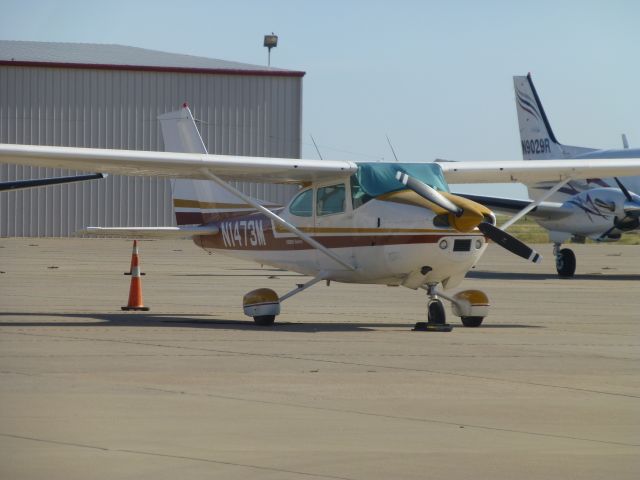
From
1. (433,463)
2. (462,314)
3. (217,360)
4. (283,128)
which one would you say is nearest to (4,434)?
(433,463)

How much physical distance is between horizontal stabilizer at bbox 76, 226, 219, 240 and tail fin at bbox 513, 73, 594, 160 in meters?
21.0

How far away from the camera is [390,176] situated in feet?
46.2

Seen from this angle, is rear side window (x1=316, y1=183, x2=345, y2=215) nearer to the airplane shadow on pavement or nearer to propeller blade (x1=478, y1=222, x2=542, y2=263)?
the airplane shadow on pavement

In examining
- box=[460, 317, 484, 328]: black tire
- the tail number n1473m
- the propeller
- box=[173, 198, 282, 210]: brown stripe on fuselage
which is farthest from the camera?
box=[173, 198, 282, 210]: brown stripe on fuselage

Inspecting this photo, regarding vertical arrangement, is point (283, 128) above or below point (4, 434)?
above

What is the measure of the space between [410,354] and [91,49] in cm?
4335

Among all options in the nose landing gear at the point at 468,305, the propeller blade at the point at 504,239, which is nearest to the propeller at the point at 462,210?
the propeller blade at the point at 504,239

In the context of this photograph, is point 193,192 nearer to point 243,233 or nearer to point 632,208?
point 243,233

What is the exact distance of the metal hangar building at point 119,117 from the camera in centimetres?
4794

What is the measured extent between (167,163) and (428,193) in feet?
10.3

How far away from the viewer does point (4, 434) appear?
661 cm

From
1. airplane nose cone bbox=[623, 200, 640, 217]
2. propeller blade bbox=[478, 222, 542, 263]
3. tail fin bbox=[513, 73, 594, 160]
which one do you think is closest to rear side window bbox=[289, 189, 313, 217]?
propeller blade bbox=[478, 222, 542, 263]

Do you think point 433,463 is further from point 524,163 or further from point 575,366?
point 524,163

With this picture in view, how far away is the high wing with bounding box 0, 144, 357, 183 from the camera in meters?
13.7
